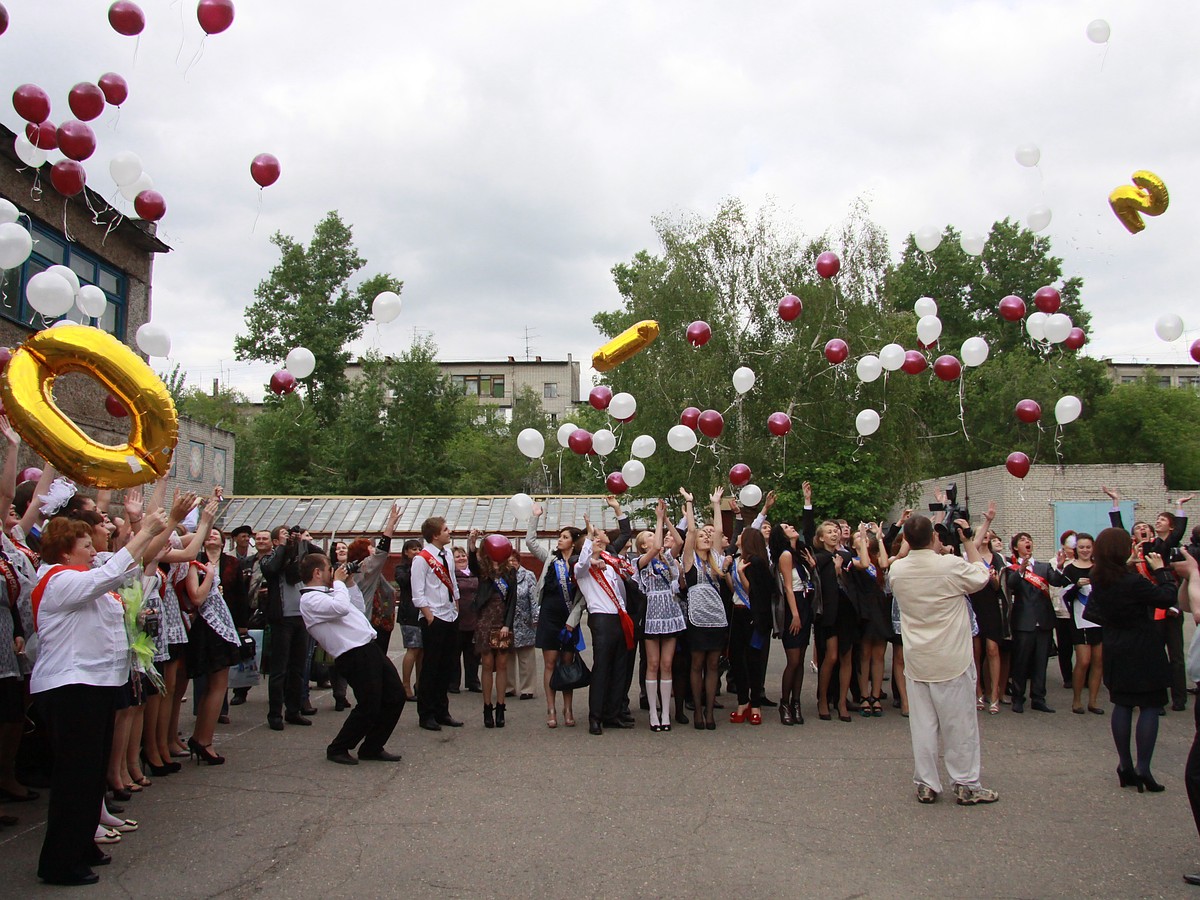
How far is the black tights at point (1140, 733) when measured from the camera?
6.08 m

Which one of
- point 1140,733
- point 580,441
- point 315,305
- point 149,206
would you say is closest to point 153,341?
point 149,206

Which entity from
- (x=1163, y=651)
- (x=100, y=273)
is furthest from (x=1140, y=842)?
(x=100, y=273)

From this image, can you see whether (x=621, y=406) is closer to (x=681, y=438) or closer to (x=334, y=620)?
(x=681, y=438)

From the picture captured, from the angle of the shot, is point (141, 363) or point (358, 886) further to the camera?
point (141, 363)

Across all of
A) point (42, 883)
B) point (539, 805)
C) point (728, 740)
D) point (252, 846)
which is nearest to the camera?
point (42, 883)

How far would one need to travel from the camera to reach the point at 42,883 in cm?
446

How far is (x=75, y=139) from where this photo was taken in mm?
7629

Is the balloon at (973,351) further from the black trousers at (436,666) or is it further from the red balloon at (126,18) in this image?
the red balloon at (126,18)

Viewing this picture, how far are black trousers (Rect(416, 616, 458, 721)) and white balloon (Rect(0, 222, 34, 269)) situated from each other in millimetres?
4359

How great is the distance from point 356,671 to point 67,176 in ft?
16.1

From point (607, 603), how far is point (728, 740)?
5.24 ft

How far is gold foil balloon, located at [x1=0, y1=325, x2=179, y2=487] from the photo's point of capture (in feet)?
17.9

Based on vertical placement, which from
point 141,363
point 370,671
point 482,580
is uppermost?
point 141,363

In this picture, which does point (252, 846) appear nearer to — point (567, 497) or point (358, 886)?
point (358, 886)
